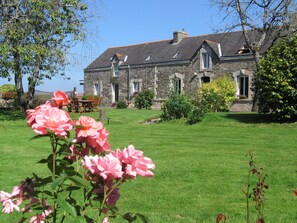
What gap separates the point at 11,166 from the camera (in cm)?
761

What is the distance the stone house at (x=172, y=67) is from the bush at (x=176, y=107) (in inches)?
231

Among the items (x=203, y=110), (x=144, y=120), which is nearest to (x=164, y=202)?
(x=203, y=110)

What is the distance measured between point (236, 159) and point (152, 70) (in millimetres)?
28715

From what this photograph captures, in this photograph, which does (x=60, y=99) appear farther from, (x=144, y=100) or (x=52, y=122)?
(x=144, y=100)

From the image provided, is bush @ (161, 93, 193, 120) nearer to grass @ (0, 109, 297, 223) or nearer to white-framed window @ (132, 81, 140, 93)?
grass @ (0, 109, 297, 223)

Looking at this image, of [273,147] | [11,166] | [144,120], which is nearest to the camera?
[11,166]

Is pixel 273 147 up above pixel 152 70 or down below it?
below

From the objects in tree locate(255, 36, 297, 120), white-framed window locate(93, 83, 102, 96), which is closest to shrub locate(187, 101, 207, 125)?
tree locate(255, 36, 297, 120)

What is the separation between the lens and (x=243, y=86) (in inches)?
1178

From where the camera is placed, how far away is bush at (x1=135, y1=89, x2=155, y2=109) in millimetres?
34031

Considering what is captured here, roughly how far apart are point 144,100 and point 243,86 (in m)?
8.32

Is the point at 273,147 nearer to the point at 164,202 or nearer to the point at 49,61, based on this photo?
the point at 164,202

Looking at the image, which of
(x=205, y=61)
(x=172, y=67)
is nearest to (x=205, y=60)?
(x=205, y=61)

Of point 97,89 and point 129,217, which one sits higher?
point 97,89
